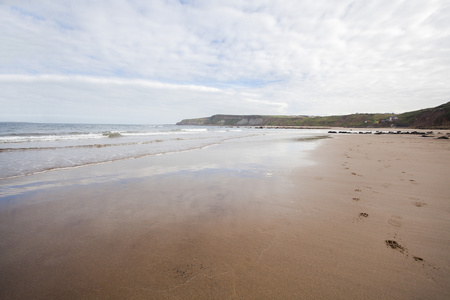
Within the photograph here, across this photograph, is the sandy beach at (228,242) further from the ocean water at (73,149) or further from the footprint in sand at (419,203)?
the ocean water at (73,149)

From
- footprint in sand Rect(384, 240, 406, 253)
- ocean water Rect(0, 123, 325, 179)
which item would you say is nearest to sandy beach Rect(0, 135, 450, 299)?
footprint in sand Rect(384, 240, 406, 253)

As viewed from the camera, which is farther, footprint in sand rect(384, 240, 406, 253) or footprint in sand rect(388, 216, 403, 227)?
footprint in sand rect(388, 216, 403, 227)

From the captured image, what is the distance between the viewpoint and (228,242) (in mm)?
3133

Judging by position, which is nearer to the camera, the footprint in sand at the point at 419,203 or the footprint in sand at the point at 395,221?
the footprint in sand at the point at 395,221

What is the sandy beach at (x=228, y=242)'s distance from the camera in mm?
2232

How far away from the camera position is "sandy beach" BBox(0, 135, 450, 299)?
223cm

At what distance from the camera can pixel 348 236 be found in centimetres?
324

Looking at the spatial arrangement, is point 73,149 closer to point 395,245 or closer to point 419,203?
point 395,245

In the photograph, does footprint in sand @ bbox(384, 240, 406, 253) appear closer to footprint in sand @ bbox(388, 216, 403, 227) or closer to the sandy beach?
the sandy beach

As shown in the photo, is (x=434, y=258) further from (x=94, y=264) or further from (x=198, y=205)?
(x=94, y=264)

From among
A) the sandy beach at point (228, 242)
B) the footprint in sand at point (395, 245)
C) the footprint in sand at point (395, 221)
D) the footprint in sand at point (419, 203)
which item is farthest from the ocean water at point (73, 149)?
the footprint in sand at point (419, 203)

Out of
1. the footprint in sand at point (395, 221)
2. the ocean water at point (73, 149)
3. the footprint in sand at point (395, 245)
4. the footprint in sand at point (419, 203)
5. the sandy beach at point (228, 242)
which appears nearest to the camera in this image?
the sandy beach at point (228, 242)

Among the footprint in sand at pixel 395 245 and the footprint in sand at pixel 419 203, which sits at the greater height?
the footprint in sand at pixel 395 245

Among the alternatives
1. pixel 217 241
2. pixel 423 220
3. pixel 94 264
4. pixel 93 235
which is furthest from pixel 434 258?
pixel 93 235
